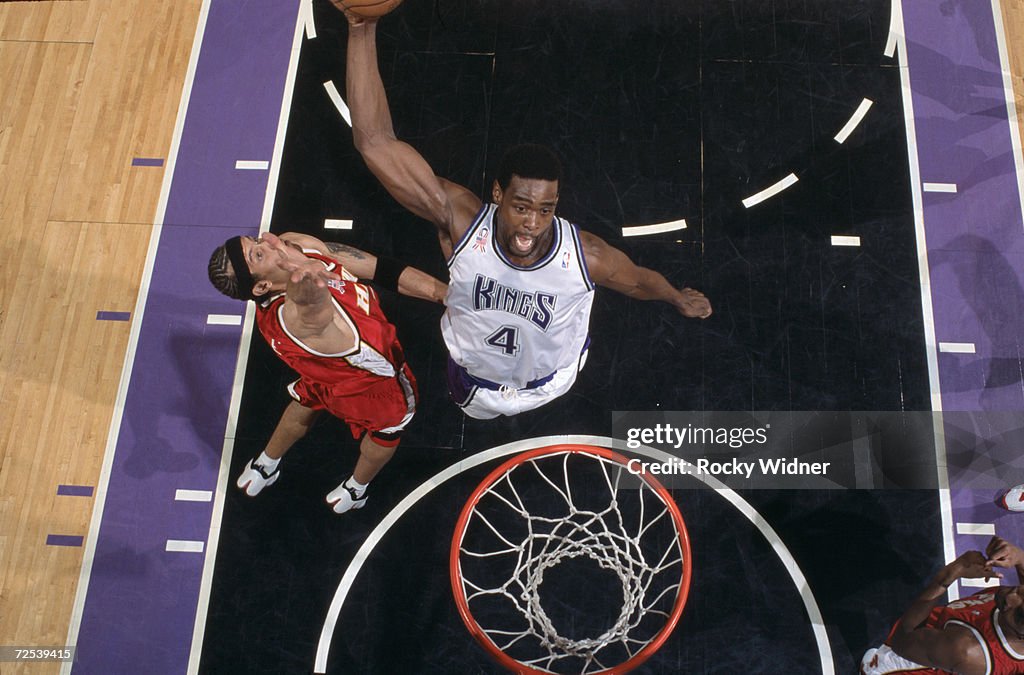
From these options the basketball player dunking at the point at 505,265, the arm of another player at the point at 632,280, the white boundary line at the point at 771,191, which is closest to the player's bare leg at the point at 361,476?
the basketball player dunking at the point at 505,265

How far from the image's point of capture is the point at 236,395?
5.33 m

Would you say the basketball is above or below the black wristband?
above

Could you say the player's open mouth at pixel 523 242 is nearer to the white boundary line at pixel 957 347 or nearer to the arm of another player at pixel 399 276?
the arm of another player at pixel 399 276

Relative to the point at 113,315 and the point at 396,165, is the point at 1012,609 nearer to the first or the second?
the point at 396,165

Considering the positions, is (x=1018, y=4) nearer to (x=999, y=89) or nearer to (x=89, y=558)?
(x=999, y=89)

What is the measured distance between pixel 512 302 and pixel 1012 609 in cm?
281

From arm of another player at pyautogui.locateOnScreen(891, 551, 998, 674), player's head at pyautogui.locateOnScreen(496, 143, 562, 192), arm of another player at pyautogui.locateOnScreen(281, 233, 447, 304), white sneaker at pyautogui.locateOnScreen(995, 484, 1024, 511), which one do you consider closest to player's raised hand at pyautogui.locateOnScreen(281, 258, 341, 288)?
arm of another player at pyautogui.locateOnScreen(281, 233, 447, 304)

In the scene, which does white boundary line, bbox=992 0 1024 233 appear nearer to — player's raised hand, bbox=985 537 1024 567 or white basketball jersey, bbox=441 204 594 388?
player's raised hand, bbox=985 537 1024 567

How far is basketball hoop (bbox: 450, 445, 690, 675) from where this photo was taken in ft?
15.4

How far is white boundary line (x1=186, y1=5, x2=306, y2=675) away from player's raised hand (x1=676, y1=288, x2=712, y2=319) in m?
2.69

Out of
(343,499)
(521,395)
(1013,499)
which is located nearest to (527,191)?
(521,395)

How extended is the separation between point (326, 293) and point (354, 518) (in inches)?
66.0

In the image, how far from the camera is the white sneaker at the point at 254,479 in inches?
200

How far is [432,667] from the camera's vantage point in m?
4.84
